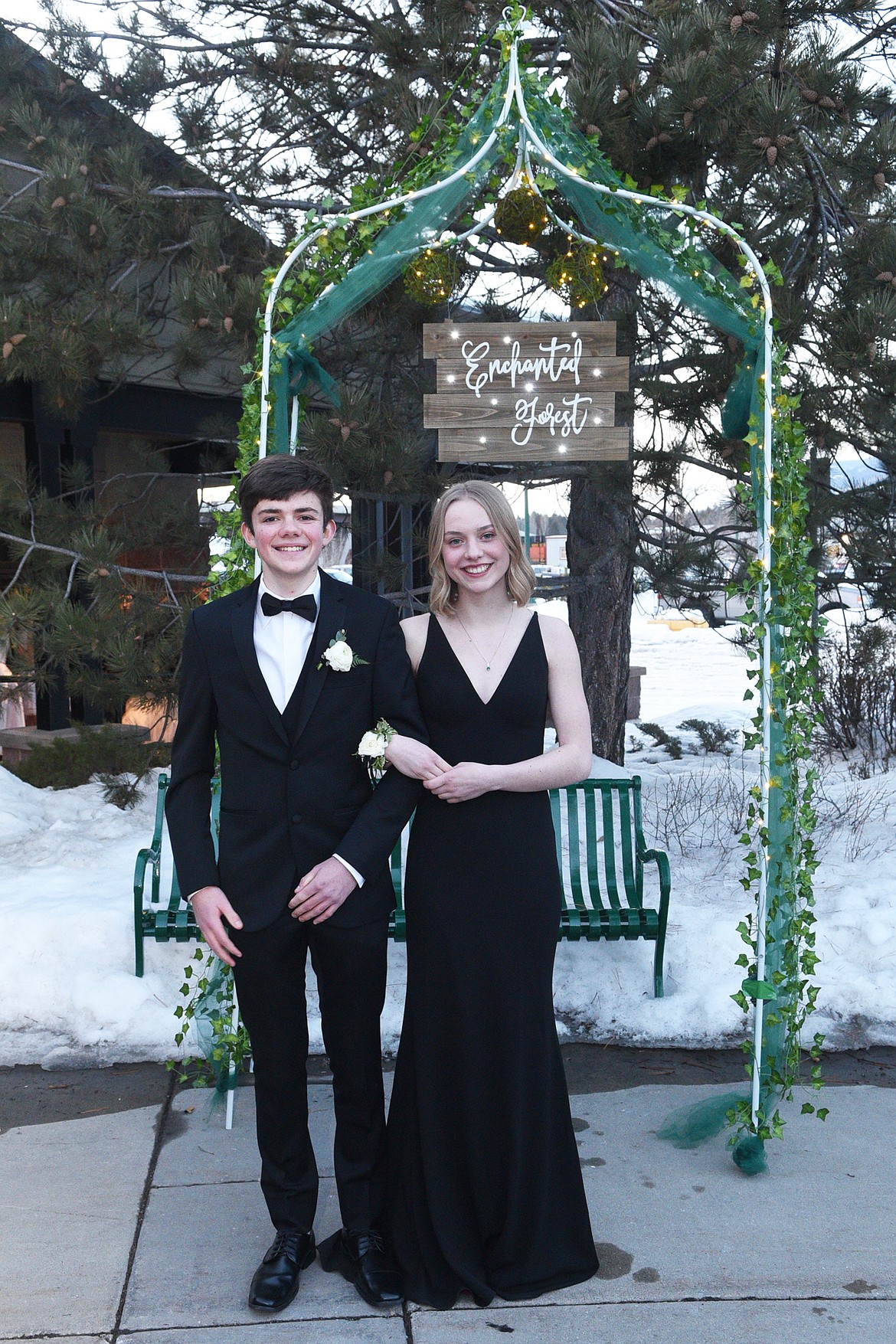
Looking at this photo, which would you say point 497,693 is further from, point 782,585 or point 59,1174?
point 59,1174

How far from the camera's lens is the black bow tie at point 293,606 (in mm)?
2684

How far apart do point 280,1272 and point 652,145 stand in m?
4.06

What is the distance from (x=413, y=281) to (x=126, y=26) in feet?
12.8

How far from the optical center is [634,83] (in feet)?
14.5

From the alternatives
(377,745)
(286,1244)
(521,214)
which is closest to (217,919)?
(377,745)

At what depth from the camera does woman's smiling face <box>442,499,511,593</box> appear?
2789 millimetres

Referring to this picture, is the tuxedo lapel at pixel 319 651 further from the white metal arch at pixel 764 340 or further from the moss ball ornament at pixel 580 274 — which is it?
the moss ball ornament at pixel 580 274

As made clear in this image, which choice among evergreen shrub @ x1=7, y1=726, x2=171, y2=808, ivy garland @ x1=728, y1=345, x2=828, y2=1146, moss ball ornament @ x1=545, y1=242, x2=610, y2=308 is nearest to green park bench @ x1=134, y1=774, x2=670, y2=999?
ivy garland @ x1=728, y1=345, x2=828, y2=1146

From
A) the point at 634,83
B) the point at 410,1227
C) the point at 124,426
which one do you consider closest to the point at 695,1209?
the point at 410,1227

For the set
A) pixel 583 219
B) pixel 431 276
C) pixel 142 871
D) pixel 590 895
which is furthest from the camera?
pixel 590 895

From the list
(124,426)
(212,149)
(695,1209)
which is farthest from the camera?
(124,426)

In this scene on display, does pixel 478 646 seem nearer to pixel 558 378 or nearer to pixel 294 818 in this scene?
pixel 294 818

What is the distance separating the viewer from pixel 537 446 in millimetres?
4289

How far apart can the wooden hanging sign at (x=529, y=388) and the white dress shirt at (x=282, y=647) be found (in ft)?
5.70
